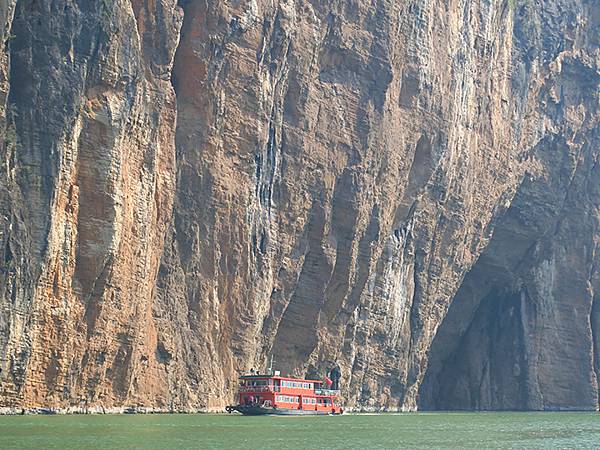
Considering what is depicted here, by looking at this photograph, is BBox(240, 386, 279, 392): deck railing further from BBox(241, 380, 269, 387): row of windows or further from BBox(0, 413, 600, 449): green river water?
BBox(0, 413, 600, 449): green river water

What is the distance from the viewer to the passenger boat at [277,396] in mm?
70000

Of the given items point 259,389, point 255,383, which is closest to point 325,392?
point 255,383

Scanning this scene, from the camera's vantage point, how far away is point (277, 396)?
71000 mm

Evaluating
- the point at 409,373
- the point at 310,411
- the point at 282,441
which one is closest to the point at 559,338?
the point at 409,373

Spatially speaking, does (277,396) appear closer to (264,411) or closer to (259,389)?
(264,411)

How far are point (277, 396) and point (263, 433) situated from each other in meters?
17.3

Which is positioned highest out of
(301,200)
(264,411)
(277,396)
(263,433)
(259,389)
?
(301,200)

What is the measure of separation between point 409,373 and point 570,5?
110 ft

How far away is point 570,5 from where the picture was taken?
105688 millimetres

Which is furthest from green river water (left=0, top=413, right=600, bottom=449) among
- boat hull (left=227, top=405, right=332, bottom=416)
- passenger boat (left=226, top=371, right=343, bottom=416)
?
passenger boat (left=226, top=371, right=343, bottom=416)

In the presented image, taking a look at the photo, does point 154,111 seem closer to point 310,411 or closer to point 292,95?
point 292,95

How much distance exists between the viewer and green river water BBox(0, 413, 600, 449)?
4456cm

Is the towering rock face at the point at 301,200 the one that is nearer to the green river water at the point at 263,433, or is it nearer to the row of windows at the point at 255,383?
the row of windows at the point at 255,383

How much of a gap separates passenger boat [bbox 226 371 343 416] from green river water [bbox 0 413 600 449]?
0.97 metres
